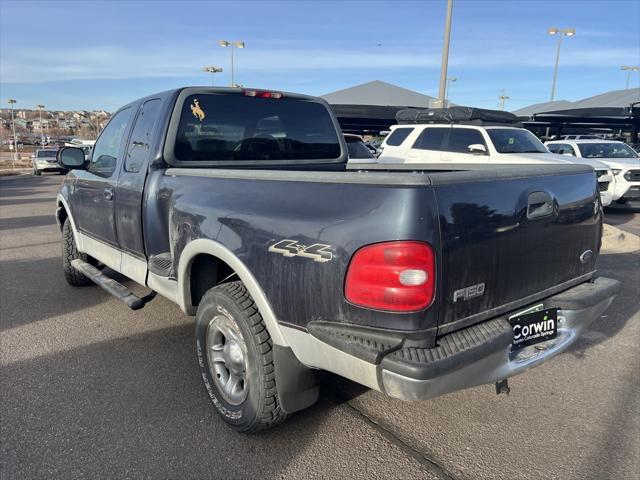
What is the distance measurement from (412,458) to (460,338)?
846 mm

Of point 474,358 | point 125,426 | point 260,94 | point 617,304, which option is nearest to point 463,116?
point 617,304

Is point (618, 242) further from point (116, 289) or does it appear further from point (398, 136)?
point (116, 289)

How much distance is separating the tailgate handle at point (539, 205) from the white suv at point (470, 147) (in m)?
6.96

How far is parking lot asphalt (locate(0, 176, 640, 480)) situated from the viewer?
2.51 m

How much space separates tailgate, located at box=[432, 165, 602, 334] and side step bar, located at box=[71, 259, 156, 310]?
2419mm

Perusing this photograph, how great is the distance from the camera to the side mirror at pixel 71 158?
4.55 meters

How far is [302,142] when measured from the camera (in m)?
4.15

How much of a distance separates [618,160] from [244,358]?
40.1 feet

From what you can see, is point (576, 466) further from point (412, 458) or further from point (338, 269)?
point (338, 269)

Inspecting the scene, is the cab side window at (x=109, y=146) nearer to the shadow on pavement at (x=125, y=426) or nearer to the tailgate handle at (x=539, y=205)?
the shadow on pavement at (x=125, y=426)

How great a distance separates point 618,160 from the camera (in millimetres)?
11836

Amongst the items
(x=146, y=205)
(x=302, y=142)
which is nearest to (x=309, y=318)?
(x=146, y=205)

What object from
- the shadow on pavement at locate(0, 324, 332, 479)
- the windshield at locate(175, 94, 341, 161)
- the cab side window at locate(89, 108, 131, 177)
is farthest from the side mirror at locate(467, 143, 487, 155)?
the shadow on pavement at locate(0, 324, 332, 479)

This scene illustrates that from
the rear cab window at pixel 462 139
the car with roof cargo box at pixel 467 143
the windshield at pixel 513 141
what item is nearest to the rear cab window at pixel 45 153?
the car with roof cargo box at pixel 467 143
